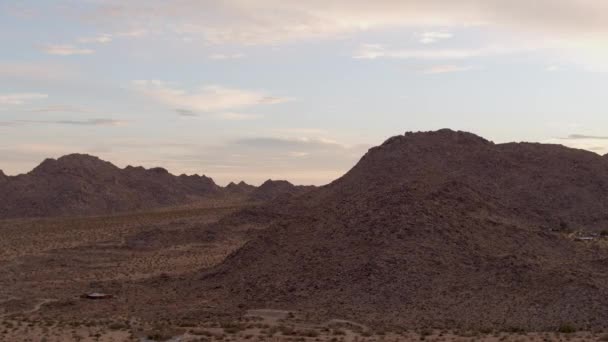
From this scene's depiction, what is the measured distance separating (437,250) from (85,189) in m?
74.4

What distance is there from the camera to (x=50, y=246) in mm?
49531

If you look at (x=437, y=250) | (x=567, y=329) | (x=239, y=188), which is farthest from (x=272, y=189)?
(x=567, y=329)

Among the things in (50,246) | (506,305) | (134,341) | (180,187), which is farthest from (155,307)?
(180,187)

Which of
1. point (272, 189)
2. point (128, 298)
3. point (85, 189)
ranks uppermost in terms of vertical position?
point (272, 189)

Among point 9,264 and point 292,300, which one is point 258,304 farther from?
point 9,264

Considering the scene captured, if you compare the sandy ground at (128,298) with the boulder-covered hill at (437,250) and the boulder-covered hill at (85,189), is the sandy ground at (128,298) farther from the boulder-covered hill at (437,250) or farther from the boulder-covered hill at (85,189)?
the boulder-covered hill at (85,189)

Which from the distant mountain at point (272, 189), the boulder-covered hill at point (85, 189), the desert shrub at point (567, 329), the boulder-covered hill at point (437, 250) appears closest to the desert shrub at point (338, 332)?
the boulder-covered hill at point (437, 250)

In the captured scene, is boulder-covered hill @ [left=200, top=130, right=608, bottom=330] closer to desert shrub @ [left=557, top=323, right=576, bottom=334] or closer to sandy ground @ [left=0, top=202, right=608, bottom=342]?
desert shrub @ [left=557, top=323, right=576, bottom=334]

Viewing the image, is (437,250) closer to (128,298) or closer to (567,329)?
(567,329)

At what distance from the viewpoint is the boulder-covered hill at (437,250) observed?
24.0m

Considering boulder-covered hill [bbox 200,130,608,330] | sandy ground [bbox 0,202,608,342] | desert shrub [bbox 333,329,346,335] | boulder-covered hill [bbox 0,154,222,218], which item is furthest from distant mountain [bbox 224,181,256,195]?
desert shrub [bbox 333,329,346,335]

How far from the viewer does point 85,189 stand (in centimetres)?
9381

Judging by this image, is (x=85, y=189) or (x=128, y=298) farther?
(x=85, y=189)

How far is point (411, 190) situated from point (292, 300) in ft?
28.4
